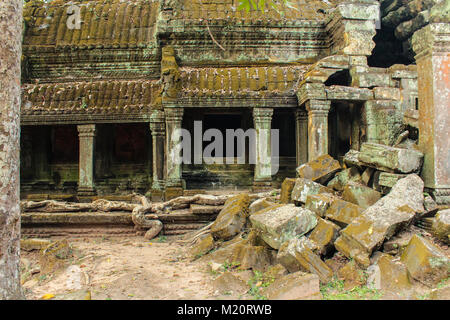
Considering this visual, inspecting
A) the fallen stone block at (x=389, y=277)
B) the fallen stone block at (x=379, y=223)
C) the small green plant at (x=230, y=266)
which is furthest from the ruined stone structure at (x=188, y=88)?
the small green plant at (x=230, y=266)

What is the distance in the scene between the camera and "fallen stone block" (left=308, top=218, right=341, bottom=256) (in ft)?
13.4

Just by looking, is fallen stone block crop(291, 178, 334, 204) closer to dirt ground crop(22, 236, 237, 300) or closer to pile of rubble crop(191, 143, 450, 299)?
pile of rubble crop(191, 143, 450, 299)

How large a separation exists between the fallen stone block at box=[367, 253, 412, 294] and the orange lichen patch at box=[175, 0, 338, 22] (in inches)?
268

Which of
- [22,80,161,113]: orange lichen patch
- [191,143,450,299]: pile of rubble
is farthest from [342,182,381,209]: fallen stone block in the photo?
[22,80,161,113]: orange lichen patch

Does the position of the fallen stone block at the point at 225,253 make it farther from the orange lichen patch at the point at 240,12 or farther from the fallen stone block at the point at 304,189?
the orange lichen patch at the point at 240,12

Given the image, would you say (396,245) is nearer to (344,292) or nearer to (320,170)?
(344,292)

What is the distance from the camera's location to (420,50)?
4988mm

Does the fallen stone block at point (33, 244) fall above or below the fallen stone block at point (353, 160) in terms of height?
below

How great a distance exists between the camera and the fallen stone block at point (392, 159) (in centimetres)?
468

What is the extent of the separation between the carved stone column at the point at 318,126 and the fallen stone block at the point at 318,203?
8.03 feet

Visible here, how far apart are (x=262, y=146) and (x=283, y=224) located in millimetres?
3707

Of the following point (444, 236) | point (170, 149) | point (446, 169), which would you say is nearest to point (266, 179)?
point (170, 149)

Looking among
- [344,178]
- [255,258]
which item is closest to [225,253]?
[255,258]

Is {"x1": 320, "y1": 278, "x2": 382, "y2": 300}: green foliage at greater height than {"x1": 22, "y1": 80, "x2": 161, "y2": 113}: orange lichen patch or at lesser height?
lesser
